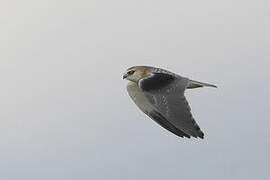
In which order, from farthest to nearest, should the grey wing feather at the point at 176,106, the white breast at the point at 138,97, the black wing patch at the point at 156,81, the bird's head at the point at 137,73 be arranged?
1. the bird's head at the point at 137,73
2. the white breast at the point at 138,97
3. the black wing patch at the point at 156,81
4. the grey wing feather at the point at 176,106

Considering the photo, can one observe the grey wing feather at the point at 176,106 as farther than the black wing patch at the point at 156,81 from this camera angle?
No

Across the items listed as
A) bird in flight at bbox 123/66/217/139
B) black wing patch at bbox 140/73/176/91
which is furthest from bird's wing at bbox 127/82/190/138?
black wing patch at bbox 140/73/176/91

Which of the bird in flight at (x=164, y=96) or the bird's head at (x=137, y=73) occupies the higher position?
the bird's head at (x=137, y=73)

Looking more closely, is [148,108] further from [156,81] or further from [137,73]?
[137,73]

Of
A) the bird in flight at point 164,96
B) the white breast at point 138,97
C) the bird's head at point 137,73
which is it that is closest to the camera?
the bird in flight at point 164,96

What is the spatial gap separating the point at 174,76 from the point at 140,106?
2.55 metres

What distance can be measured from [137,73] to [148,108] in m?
1.79

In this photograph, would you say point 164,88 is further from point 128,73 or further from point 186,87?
point 128,73

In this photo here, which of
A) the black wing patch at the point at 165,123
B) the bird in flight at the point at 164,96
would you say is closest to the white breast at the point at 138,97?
the bird in flight at the point at 164,96

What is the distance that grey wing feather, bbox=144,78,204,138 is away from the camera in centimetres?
2375

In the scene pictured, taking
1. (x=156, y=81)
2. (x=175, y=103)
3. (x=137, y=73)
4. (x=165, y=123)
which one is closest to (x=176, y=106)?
(x=175, y=103)

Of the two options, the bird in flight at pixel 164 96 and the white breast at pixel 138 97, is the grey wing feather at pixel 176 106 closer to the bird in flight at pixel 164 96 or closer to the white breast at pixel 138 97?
the bird in flight at pixel 164 96

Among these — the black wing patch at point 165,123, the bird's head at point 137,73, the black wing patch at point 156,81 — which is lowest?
the black wing patch at point 165,123

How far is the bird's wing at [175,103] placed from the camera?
23.8 meters
